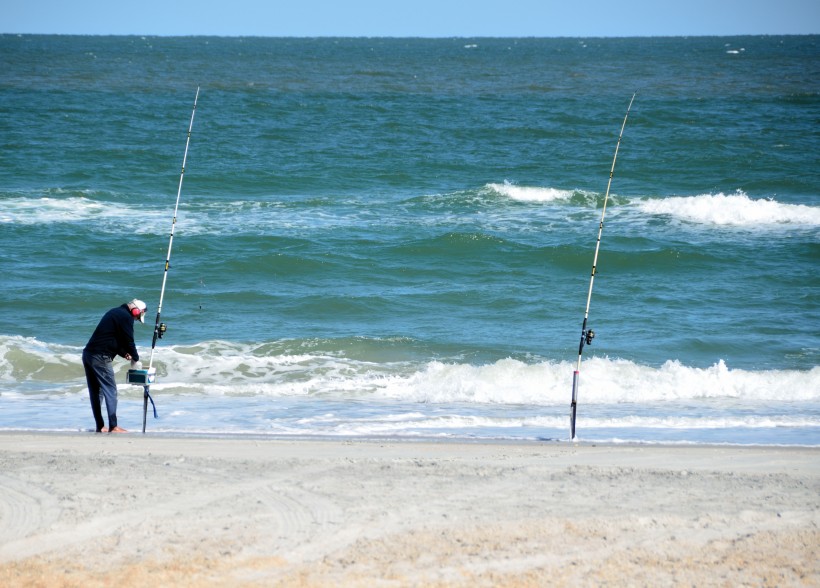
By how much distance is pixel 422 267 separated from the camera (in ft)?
→ 49.8

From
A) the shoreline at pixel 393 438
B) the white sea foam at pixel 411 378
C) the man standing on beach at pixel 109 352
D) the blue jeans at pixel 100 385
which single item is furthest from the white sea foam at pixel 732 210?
the blue jeans at pixel 100 385

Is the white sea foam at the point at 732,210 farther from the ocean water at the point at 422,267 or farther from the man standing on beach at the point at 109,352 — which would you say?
the man standing on beach at the point at 109,352

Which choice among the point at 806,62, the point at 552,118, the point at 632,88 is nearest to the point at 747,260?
the point at 552,118

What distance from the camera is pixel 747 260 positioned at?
1547cm

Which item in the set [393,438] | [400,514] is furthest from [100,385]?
[400,514]

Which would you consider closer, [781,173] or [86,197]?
[86,197]

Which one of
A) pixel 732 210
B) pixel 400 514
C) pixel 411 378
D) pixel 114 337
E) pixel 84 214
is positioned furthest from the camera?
pixel 732 210

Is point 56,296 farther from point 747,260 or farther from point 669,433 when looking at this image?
point 747,260

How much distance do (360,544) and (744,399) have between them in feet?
17.9

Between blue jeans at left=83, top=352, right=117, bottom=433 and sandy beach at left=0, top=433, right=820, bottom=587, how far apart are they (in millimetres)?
466

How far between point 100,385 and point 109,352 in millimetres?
253

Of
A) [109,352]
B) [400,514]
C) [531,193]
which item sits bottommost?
[400,514]

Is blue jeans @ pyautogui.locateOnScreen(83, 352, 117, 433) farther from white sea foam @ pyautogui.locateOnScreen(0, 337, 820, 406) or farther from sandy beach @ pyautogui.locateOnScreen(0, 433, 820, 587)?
white sea foam @ pyautogui.locateOnScreen(0, 337, 820, 406)

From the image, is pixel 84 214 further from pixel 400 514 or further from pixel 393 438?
pixel 400 514
